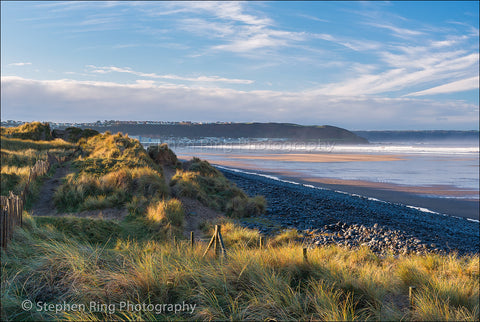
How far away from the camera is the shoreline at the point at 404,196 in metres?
17.5

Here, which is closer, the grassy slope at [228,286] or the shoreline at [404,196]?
the grassy slope at [228,286]

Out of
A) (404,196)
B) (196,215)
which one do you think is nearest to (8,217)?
(196,215)

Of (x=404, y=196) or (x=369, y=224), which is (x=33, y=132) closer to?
(x=369, y=224)

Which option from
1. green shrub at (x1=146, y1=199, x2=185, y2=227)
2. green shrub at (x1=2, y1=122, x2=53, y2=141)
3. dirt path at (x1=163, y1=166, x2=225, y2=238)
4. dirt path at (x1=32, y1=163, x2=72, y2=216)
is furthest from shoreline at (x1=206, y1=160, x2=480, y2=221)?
green shrub at (x1=2, y1=122, x2=53, y2=141)

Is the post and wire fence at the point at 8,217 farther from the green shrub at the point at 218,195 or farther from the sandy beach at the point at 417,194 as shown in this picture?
the sandy beach at the point at 417,194

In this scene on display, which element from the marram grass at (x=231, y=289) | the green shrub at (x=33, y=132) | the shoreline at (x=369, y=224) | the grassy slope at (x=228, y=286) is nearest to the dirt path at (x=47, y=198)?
the grassy slope at (x=228, y=286)

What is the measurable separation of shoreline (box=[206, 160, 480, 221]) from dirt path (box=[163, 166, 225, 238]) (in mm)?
11805

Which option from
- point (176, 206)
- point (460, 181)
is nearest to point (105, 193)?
point (176, 206)

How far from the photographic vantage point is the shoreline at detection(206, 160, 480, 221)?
17500mm

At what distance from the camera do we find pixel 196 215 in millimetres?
12578

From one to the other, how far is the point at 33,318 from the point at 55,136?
37876 mm

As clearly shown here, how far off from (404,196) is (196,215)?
1476 centimetres

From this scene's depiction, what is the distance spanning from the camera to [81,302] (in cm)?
382

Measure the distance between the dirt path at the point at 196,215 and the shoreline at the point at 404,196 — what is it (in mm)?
11805
